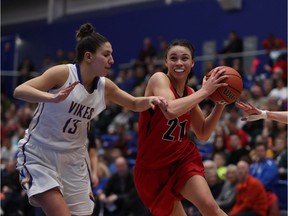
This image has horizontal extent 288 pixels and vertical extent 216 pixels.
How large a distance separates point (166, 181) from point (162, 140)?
32 cm

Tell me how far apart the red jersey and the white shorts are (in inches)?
21.3

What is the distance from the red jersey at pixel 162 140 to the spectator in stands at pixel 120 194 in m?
4.26

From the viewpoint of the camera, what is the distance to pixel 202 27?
15.9 m

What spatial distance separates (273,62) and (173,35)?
15.1 ft

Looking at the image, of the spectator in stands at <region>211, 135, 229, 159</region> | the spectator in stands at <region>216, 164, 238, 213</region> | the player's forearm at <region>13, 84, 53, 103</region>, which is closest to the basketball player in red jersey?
the player's forearm at <region>13, 84, 53, 103</region>

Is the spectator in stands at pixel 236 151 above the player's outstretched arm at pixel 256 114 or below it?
below

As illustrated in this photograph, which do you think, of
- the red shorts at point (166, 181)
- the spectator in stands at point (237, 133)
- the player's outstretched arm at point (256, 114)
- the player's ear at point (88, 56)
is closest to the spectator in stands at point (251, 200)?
the spectator in stands at point (237, 133)

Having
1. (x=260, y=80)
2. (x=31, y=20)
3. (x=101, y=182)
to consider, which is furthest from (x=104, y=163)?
(x=31, y=20)

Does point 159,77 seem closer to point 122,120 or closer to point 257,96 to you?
point 257,96

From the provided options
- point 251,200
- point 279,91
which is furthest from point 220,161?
point 279,91

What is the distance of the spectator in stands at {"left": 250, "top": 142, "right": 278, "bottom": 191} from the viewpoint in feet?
27.0

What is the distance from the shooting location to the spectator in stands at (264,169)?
8.23 meters

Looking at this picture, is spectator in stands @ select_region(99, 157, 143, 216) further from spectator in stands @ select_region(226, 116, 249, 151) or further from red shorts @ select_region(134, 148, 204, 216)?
red shorts @ select_region(134, 148, 204, 216)

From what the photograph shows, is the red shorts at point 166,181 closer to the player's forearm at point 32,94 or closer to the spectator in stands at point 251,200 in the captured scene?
the player's forearm at point 32,94
